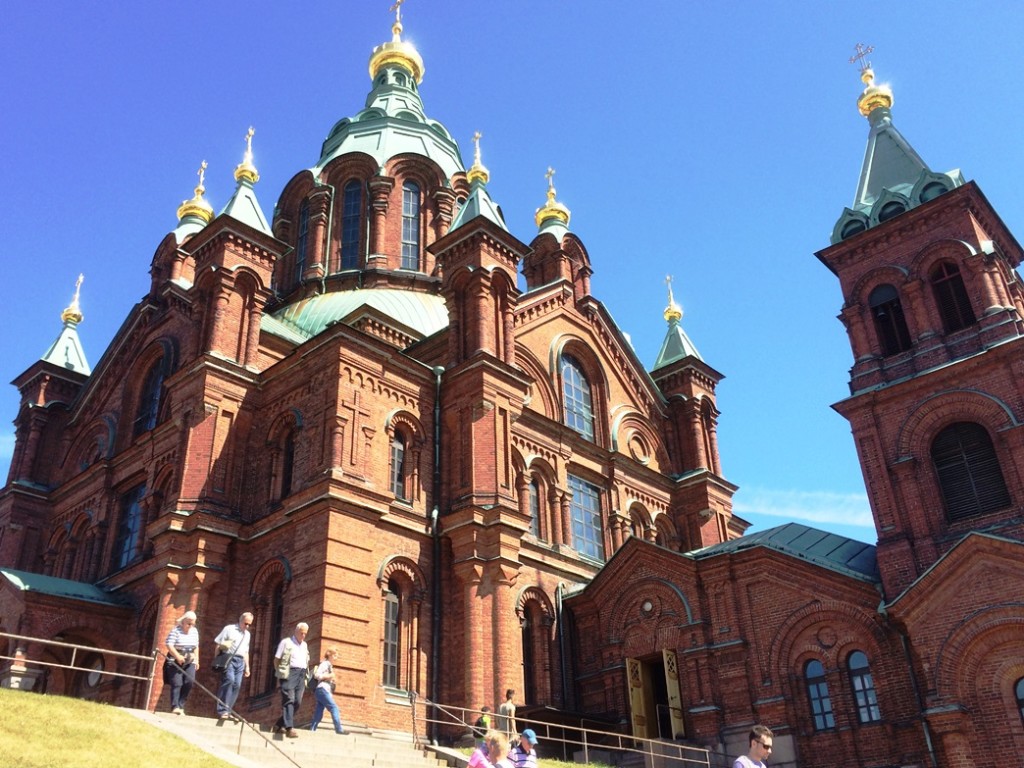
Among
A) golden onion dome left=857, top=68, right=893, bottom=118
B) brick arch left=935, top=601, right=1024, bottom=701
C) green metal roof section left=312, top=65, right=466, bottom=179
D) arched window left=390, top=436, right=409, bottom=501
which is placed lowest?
brick arch left=935, top=601, right=1024, bottom=701

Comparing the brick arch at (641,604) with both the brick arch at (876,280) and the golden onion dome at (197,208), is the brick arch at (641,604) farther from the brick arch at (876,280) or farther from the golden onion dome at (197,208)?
the golden onion dome at (197,208)

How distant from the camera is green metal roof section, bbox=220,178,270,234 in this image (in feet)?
85.3

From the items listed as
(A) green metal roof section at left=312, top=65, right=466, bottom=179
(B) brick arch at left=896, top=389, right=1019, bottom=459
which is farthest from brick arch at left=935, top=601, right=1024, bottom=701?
(A) green metal roof section at left=312, top=65, right=466, bottom=179

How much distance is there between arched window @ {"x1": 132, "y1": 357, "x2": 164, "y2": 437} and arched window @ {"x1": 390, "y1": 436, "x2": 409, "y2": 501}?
8.42m

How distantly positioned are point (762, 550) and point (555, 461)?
23.5ft

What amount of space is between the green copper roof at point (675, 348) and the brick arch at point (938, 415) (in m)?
11.4

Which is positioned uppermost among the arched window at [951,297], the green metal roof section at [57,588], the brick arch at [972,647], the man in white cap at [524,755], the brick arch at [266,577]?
the arched window at [951,297]

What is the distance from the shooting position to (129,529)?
2638 cm

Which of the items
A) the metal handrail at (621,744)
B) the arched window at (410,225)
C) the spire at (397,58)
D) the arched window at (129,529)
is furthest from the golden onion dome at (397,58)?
the metal handrail at (621,744)

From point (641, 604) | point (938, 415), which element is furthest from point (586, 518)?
point (938, 415)

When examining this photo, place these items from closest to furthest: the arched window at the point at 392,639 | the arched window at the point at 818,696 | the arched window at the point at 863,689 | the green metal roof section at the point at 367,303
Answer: the arched window at the point at 863,689 < the arched window at the point at 818,696 < the arched window at the point at 392,639 < the green metal roof section at the point at 367,303

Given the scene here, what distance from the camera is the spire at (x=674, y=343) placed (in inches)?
1307

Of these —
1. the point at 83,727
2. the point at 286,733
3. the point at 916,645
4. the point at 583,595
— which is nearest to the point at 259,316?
the point at 583,595

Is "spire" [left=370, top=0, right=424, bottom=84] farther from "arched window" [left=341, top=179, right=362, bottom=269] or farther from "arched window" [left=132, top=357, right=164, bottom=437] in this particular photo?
"arched window" [left=132, top=357, right=164, bottom=437]
